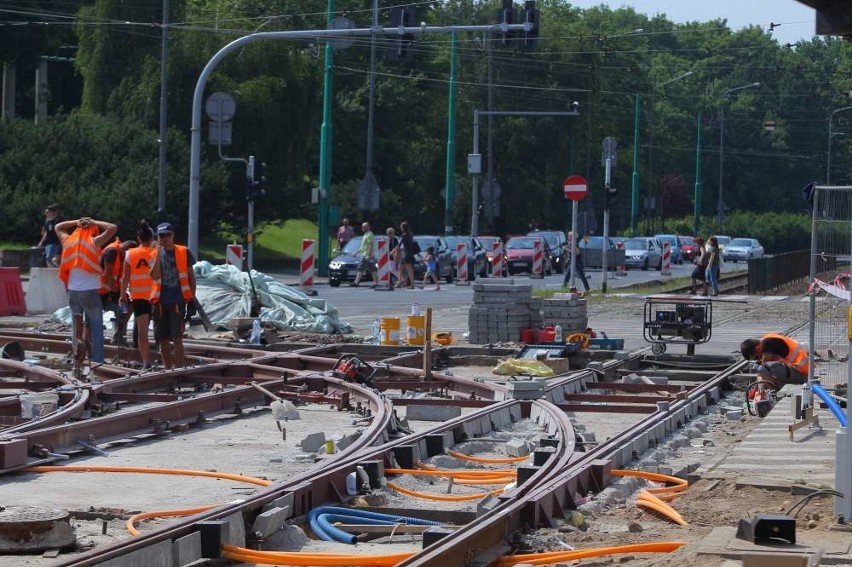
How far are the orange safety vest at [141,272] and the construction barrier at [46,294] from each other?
38.2 feet

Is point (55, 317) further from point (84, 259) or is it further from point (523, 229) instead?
point (523, 229)

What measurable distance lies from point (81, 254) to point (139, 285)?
3.53 ft

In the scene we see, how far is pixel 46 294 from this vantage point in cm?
3002

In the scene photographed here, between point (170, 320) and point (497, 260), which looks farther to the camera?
point (497, 260)

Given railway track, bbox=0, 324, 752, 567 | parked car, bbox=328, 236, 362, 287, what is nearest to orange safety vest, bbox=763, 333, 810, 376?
railway track, bbox=0, 324, 752, 567

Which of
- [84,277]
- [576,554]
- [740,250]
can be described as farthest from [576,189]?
[740,250]

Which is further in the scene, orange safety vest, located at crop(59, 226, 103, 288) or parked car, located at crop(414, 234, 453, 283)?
parked car, located at crop(414, 234, 453, 283)

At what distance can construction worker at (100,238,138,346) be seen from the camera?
784 inches

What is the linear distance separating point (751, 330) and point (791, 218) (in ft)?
263

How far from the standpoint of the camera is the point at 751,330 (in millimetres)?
27984

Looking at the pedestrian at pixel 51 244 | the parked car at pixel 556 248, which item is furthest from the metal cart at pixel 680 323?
the parked car at pixel 556 248

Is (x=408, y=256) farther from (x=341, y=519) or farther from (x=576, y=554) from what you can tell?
(x=576, y=554)

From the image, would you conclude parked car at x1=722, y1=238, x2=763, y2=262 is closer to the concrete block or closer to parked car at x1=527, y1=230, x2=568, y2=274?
parked car at x1=527, y1=230, x2=568, y2=274

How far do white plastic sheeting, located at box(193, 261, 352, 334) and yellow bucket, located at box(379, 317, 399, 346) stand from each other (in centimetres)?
289
